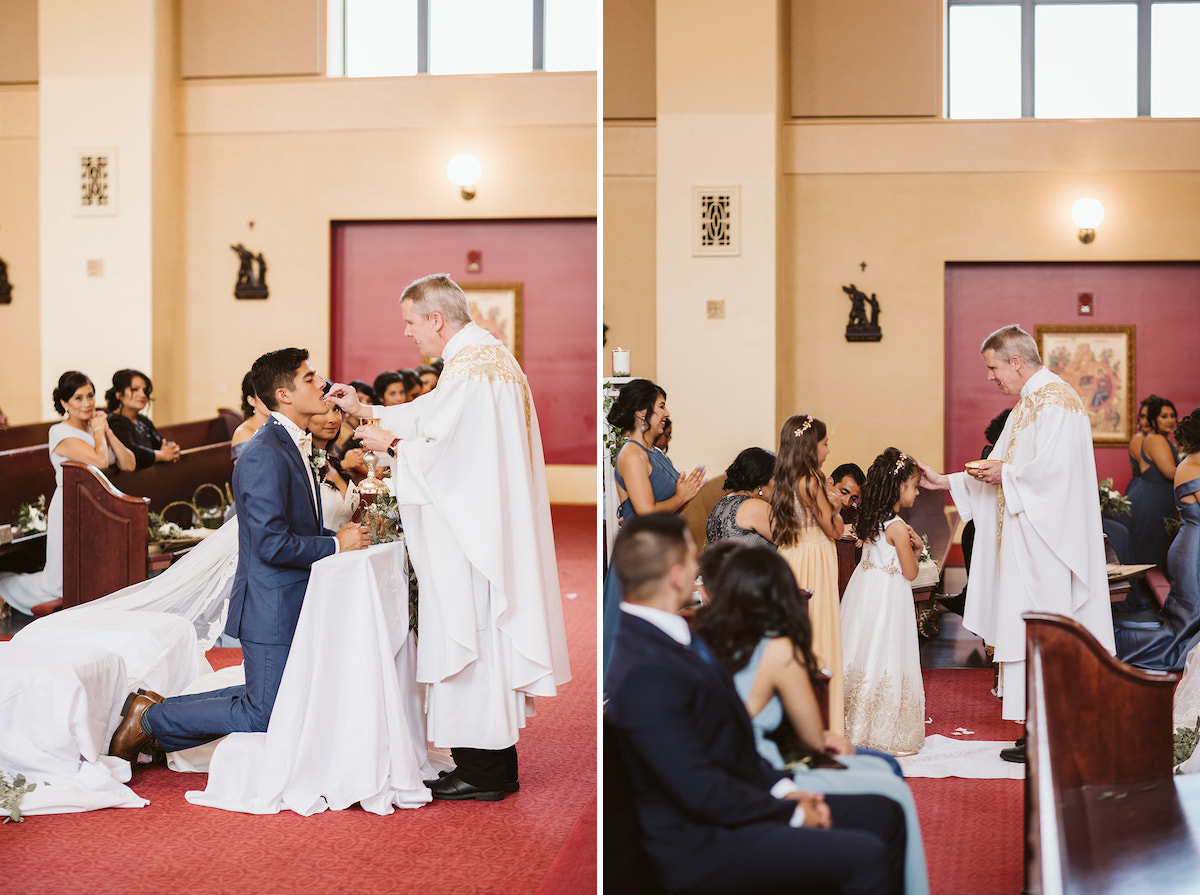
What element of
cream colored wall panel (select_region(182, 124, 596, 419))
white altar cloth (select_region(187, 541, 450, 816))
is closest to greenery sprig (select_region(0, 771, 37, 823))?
white altar cloth (select_region(187, 541, 450, 816))

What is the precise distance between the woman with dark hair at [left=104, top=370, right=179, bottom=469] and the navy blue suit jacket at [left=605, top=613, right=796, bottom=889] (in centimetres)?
304

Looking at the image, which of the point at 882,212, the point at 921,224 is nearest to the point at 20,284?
the point at 882,212

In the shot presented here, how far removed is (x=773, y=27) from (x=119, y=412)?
362 cm

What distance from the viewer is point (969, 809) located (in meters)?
2.58

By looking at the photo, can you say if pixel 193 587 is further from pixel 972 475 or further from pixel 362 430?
pixel 972 475

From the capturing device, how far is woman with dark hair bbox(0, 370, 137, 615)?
4000 mm

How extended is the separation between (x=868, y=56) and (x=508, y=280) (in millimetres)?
7631

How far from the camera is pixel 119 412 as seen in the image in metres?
5.14

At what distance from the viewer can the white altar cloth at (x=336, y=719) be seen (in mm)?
3520

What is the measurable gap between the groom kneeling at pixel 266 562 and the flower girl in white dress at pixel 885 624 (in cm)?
184

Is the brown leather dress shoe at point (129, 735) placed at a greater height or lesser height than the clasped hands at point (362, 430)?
lesser

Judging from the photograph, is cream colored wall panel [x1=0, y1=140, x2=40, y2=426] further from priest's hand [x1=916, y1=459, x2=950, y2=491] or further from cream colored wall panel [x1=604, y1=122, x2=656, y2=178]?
priest's hand [x1=916, y1=459, x2=950, y2=491]

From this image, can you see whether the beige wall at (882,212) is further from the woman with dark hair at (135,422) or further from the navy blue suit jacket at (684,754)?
the woman with dark hair at (135,422)

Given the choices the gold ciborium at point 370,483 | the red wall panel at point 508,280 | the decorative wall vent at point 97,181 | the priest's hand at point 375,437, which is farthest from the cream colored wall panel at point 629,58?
the red wall panel at point 508,280
